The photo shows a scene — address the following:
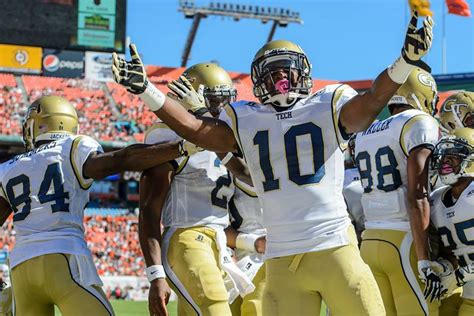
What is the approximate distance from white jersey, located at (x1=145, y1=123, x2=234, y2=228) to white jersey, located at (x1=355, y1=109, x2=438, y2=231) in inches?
35.1

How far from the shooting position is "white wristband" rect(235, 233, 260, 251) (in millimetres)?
5129

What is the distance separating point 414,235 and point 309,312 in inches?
47.9

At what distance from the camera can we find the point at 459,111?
5906 millimetres

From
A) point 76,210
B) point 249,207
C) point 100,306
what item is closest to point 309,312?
point 100,306

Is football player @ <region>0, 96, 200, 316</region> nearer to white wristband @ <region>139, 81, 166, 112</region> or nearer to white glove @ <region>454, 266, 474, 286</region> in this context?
white wristband @ <region>139, 81, 166, 112</region>

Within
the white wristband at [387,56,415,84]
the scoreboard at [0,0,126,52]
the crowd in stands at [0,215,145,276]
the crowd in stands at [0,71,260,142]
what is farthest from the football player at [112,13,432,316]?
the crowd in stands at [0,71,260,142]

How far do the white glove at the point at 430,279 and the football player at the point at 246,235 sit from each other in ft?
3.39

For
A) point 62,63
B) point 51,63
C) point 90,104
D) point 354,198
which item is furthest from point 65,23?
point 354,198

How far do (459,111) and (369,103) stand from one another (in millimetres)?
2693

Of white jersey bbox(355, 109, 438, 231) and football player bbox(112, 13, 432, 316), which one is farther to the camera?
white jersey bbox(355, 109, 438, 231)

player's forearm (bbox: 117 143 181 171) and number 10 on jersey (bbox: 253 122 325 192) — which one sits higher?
number 10 on jersey (bbox: 253 122 325 192)

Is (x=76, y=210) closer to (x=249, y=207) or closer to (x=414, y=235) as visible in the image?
(x=249, y=207)

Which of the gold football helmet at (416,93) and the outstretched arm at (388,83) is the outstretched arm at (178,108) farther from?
the gold football helmet at (416,93)

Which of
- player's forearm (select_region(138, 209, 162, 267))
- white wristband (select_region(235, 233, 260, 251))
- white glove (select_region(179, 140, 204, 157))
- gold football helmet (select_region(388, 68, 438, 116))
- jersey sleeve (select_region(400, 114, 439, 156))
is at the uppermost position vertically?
gold football helmet (select_region(388, 68, 438, 116))
